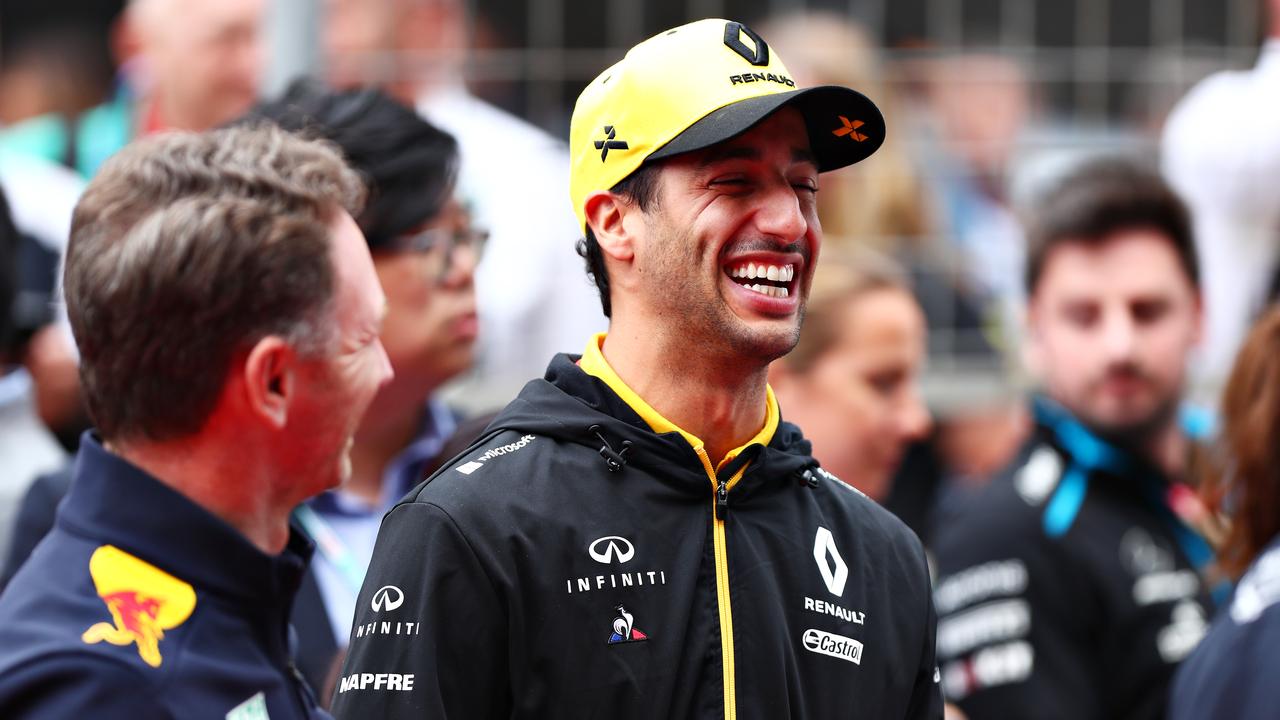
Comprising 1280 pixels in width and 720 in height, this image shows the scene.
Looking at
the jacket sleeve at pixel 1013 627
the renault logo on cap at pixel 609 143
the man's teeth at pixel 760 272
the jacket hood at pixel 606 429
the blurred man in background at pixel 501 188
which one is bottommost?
the jacket sleeve at pixel 1013 627

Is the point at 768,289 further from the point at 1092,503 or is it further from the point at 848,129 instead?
the point at 1092,503

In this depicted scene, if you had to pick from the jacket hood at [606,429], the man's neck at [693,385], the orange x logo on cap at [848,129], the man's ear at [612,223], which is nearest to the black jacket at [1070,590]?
the jacket hood at [606,429]

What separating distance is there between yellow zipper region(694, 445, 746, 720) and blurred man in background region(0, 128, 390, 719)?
2.37ft

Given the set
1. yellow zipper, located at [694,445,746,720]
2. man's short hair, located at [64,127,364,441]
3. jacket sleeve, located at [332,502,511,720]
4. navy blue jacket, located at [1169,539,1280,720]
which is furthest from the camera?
navy blue jacket, located at [1169,539,1280,720]

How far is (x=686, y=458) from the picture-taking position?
103 inches

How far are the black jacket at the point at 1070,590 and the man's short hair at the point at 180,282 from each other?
2265 mm

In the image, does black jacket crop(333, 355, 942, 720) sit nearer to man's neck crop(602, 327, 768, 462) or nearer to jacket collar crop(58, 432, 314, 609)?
man's neck crop(602, 327, 768, 462)

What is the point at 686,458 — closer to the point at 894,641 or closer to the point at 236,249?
the point at 894,641

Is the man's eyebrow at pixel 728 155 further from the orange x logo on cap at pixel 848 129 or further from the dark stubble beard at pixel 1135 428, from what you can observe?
the dark stubble beard at pixel 1135 428

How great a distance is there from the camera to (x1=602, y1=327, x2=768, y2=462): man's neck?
264 cm

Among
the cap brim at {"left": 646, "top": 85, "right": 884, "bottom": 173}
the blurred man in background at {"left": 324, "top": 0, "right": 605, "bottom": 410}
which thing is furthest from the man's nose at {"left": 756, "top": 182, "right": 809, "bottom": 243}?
the blurred man in background at {"left": 324, "top": 0, "right": 605, "bottom": 410}

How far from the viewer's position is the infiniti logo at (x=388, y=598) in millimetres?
2424

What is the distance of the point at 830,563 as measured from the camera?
2699 mm

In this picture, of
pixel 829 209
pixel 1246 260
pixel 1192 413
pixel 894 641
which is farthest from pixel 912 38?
pixel 894 641
